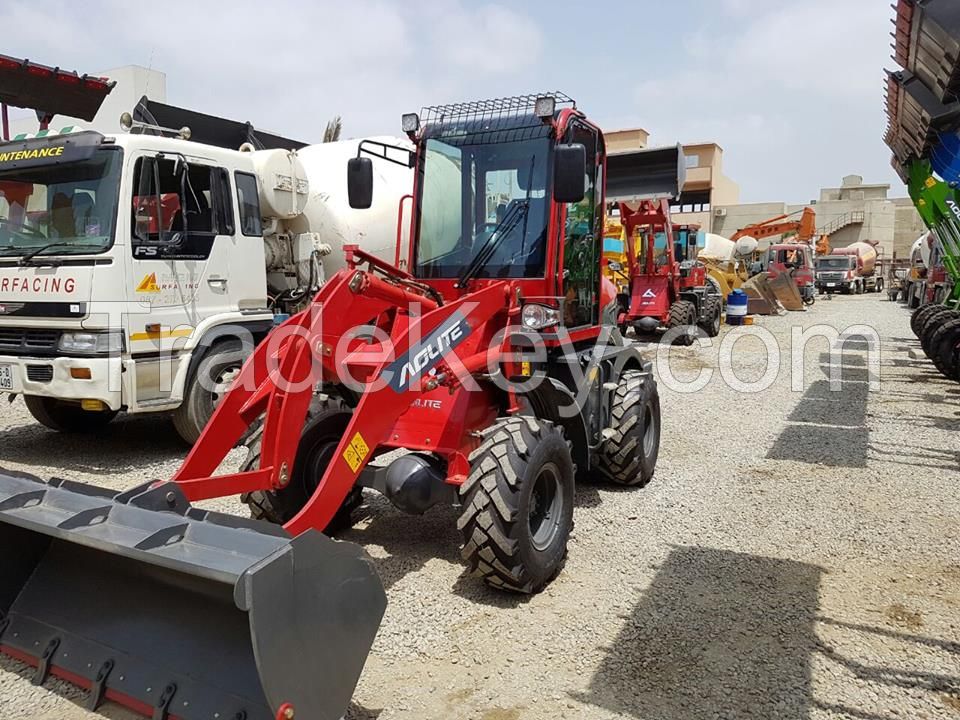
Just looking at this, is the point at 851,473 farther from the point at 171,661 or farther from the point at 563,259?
the point at 171,661

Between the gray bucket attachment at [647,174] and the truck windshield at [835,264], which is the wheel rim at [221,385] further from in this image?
the truck windshield at [835,264]

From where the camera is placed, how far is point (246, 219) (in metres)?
6.64

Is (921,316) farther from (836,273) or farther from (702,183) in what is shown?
(702,183)

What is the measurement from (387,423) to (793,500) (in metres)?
3.37

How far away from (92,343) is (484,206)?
3.19 meters

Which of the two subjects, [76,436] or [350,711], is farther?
[76,436]

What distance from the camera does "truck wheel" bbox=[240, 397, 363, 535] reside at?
4.15m

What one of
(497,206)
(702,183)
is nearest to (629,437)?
(497,206)

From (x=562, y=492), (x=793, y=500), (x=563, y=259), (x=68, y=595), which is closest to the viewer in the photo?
(x=68, y=595)

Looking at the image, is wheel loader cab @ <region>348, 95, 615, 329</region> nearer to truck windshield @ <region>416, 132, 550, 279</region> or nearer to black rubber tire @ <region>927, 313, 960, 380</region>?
truck windshield @ <region>416, 132, 550, 279</region>

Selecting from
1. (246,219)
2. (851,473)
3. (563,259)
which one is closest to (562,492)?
(563,259)

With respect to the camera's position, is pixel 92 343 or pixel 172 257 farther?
pixel 172 257

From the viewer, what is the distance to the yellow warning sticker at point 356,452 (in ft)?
11.1

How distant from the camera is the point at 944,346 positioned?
10117mm
